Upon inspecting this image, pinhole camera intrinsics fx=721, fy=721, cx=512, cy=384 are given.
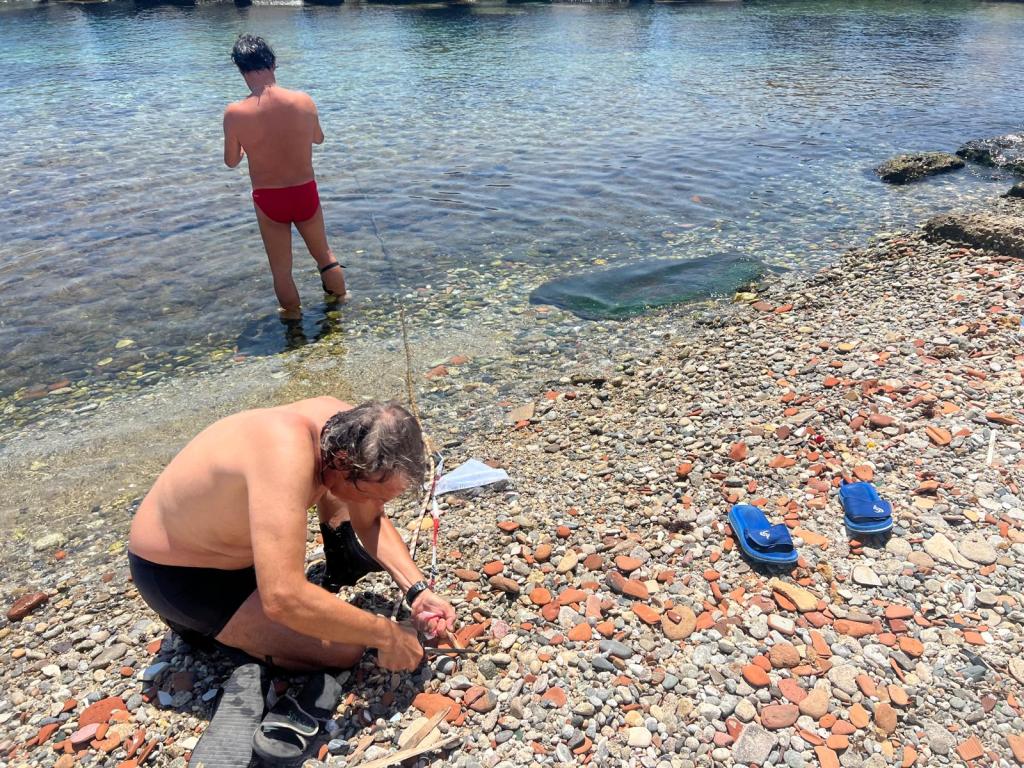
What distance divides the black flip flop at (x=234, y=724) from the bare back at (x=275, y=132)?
→ 5857 millimetres

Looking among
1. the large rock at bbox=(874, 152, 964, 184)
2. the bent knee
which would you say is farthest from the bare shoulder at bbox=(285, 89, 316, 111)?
the large rock at bbox=(874, 152, 964, 184)

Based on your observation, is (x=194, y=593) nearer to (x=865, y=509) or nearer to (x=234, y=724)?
(x=234, y=724)

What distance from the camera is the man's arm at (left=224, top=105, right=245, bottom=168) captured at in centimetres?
741

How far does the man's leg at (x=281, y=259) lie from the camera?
26.3 feet

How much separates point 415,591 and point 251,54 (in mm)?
5925

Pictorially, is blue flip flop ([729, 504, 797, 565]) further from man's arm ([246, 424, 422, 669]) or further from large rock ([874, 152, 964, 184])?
large rock ([874, 152, 964, 184])

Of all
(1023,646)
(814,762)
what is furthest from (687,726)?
(1023,646)

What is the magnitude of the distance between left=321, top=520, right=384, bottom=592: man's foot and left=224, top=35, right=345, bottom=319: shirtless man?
16.6ft

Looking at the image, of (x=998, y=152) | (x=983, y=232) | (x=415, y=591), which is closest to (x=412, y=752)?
(x=415, y=591)

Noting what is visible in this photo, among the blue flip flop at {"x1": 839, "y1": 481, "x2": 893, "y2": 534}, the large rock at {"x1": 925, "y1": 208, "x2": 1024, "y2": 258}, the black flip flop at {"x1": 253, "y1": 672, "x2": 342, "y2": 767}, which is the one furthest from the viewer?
the large rock at {"x1": 925, "y1": 208, "x2": 1024, "y2": 258}

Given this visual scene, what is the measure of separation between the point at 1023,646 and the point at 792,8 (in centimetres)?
4873

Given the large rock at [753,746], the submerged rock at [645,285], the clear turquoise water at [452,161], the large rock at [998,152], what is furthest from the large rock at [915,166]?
the large rock at [753,746]

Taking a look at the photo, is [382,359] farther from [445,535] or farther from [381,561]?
[381,561]

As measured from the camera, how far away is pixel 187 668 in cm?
369
